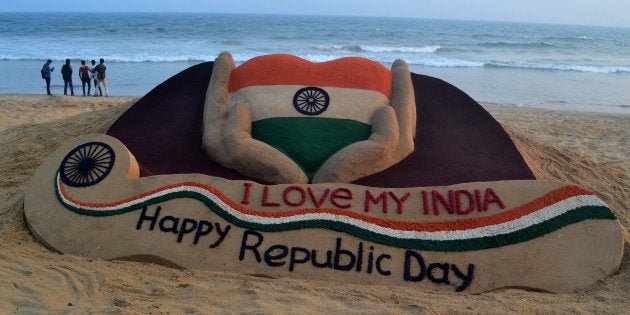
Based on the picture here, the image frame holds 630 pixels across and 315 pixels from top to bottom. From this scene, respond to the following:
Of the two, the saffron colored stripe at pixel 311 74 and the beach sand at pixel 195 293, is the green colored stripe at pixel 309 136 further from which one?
the beach sand at pixel 195 293

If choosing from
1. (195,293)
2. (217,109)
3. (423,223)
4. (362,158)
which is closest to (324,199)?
(362,158)

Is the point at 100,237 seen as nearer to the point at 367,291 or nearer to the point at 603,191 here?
the point at 367,291

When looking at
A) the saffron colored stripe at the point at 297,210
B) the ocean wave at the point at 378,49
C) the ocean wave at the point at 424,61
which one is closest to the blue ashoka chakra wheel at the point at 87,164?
the saffron colored stripe at the point at 297,210

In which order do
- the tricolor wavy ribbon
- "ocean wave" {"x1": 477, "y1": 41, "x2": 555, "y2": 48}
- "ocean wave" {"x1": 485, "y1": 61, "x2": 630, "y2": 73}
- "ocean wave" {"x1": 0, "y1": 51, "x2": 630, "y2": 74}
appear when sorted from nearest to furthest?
the tricolor wavy ribbon, "ocean wave" {"x1": 0, "y1": 51, "x2": 630, "y2": 74}, "ocean wave" {"x1": 485, "y1": 61, "x2": 630, "y2": 73}, "ocean wave" {"x1": 477, "y1": 41, "x2": 555, "y2": 48}

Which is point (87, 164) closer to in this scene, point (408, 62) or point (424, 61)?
point (408, 62)

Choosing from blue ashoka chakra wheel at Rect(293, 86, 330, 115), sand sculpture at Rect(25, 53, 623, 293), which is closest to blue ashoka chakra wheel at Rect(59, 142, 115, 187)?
sand sculpture at Rect(25, 53, 623, 293)

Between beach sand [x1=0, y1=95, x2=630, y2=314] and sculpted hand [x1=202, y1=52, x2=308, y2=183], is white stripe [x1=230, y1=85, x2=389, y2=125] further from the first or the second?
beach sand [x1=0, y1=95, x2=630, y2=314]
